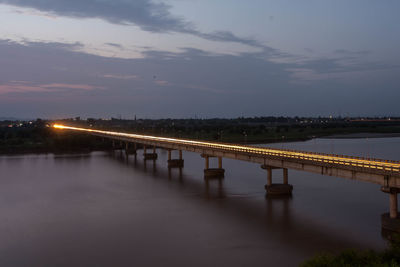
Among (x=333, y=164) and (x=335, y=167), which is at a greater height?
(x=333, y=164)

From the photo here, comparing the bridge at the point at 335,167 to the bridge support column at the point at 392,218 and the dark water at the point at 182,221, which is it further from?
the dark water at the point at 182,221

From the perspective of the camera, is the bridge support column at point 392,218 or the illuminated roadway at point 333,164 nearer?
the bridge support column at point 392,218

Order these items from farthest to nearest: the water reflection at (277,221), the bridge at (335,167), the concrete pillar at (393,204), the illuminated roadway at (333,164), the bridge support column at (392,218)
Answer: the illuminated roadway at (333,164) < the bridge at (335,167) < the concrete pillar at (393,204) < the bridge support column at (392,218) < the water reflection at (277,221)

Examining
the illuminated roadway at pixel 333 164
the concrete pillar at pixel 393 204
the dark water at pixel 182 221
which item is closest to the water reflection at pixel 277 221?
the dark water at pixel 182 221

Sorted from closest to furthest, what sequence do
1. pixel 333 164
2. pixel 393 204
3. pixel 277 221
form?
pixel 393 204
pixel 277 221
pixel 333 164

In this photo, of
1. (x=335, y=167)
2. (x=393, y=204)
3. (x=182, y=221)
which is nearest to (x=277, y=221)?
(x=335, y=167)

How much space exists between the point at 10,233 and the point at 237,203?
65.1ft

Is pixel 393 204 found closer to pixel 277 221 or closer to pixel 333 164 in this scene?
pixel 333 164

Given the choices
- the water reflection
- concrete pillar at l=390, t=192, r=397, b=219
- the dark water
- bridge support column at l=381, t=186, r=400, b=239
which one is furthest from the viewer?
concrete pillar at l=390, t=192, r=397, b=219

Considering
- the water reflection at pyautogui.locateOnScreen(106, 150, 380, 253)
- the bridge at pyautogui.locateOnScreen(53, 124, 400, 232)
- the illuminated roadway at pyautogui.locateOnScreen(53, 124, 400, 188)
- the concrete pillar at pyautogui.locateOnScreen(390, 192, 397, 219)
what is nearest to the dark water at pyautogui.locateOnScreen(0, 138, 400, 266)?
the water reflection at pyautogui.locateOnScreen(106, 150, 380, 253)

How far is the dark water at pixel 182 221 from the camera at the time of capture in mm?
26016

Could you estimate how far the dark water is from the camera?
26.0 metres

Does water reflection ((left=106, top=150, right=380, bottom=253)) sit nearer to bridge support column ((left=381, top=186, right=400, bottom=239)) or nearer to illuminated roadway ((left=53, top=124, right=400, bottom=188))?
bridge support column ((left=381, top=186, right=400, bottom=239))

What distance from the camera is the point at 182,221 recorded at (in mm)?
34156
